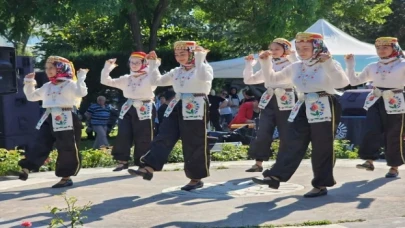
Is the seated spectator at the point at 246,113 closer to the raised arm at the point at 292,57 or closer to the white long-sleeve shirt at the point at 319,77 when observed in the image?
the raised arm at the point at 292,57

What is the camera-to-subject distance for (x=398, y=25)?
38.4 meters

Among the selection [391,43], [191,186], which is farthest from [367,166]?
[191,186]

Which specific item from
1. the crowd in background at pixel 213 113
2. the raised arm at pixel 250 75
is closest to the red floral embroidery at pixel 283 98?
the raised arm at pixel 250 75

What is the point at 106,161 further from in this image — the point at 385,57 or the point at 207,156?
the point at 385,57

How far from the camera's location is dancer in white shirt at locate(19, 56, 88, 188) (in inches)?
384

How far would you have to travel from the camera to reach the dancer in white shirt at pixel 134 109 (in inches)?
436

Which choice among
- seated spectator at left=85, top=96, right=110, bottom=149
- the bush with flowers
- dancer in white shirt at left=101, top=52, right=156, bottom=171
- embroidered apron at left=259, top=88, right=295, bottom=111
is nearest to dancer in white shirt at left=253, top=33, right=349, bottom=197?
embroidered apron at left=259, top=88, right=295, bottom=111

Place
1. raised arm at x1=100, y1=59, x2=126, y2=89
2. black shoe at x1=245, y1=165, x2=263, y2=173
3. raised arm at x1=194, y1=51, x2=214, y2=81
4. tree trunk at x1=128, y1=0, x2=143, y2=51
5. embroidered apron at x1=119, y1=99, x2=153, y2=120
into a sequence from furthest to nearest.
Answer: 1. tree trunk at x1=128, y1=0, x2=143, y2=51
2. embroidered apron at x1=119, y1=99, x2=153, y2=120
3. raised arm at x1=100, y1=59, x2=126, y2=89
4. black shoe at x1=245, y1=165, x2=263, y2=173
5. raised arm at x1=194, y1=51, x2=214, y2=81

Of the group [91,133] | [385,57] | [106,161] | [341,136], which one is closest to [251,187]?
[385,57]

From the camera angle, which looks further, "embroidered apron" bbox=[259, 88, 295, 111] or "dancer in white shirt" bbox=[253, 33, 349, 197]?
"embroidered apron" bbox=[259, 88, 295, 111]

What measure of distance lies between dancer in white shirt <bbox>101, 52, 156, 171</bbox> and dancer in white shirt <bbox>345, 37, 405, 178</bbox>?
287cm

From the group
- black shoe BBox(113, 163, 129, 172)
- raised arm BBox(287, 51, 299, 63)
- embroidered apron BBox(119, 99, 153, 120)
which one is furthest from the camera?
black shoe BBox(113, 163, 129, 172)

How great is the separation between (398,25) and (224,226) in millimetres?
32872

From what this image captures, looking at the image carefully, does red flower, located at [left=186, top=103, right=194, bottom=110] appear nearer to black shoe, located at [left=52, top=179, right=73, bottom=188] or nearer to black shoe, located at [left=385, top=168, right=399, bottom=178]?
black shoe, located at [left=52, top=179, right=73, bottom=188]
